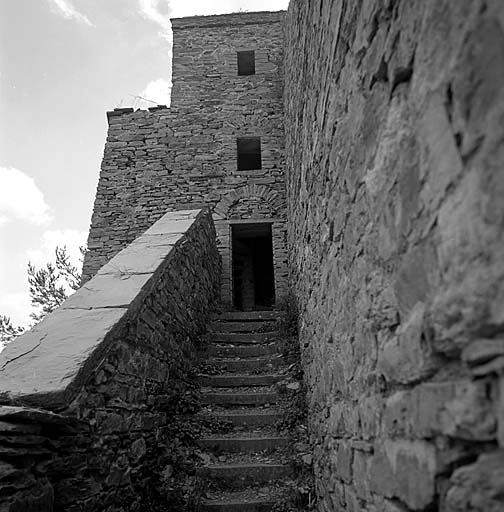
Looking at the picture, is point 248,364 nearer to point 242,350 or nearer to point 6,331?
point 242,350

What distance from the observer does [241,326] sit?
197 inches

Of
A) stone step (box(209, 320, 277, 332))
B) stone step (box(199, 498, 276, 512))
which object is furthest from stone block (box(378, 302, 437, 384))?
stone step (box(209, 320, 277, 332))

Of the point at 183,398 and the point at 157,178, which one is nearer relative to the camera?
the point at 183,398

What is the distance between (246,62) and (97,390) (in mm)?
7745

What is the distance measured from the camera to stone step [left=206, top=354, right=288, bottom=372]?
405 centimetres

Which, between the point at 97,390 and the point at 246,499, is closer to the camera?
the point at 97,390

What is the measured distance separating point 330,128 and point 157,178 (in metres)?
5.77

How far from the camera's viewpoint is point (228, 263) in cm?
659

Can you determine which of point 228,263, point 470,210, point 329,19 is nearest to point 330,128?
point 329,19

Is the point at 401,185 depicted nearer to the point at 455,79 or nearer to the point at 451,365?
the point at 455,79

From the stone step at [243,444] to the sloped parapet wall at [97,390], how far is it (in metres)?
0.37

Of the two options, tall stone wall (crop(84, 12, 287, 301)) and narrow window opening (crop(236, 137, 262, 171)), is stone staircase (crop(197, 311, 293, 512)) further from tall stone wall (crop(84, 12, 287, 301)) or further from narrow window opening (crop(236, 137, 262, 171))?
narrow window opening (crop(236, 137, 262, 171))

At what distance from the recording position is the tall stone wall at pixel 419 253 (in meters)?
0.70

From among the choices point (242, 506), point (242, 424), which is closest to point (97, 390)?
point (242, 506)
